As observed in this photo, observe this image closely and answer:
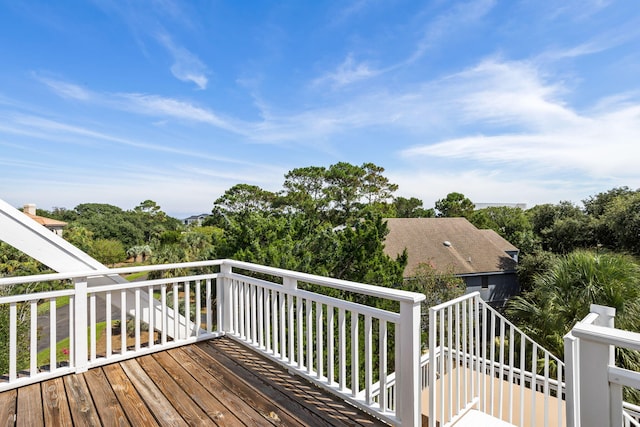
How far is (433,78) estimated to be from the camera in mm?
9289

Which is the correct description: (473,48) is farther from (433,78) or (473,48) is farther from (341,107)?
(341,107)

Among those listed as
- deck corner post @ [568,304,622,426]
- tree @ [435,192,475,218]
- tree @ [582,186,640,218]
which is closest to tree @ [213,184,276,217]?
tree @ [435,192,475,218]

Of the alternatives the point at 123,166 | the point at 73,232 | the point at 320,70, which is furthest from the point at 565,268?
the point at 73,232

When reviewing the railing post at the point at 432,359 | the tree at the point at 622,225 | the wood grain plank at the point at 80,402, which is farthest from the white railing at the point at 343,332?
the tree at the point at 622,225

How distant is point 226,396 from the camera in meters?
2.41

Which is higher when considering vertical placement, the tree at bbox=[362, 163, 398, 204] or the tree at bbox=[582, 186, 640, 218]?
the tree at bbox=[362, 163, 398, 204]

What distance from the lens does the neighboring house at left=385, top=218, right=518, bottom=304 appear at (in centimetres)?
1538

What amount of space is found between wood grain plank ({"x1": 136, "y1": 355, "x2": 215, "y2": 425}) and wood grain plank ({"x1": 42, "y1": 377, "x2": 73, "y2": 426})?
58 cm

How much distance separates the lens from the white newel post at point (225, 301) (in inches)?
143

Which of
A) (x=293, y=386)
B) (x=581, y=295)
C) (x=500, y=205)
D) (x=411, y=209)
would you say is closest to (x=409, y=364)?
(x=293, y=386)

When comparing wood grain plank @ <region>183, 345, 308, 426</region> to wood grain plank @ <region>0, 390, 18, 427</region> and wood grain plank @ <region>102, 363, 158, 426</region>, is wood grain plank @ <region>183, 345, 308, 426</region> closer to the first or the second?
wood grain plank @ <region>102, 363, 158, 426</region>

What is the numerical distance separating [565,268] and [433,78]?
20.0ft

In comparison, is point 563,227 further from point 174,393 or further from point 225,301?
point 174,393

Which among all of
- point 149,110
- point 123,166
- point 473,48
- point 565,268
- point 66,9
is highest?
point 473,48
